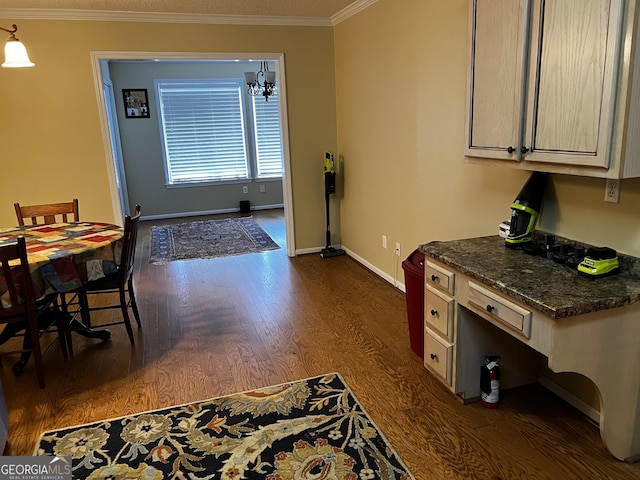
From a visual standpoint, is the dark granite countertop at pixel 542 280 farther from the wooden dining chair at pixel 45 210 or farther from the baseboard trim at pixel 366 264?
the wooden dining chair at pixel 45 210

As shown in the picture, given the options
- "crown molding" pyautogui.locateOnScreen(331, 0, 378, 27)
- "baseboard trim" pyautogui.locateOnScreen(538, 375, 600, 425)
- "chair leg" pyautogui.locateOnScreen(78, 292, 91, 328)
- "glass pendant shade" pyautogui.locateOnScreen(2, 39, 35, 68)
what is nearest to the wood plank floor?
"baseboard trim" pyautogui.locateOnScreen(538, 375, 600, 425)

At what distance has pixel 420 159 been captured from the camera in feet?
11.6

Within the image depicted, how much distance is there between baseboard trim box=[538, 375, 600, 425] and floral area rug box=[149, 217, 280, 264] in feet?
12.1

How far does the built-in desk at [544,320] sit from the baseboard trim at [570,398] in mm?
237

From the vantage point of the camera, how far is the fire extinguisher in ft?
7.64

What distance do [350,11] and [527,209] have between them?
2974 millimetres

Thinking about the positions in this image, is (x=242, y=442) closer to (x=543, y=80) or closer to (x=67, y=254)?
(x=67, y=254)

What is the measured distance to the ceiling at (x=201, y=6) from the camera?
389 centimetres

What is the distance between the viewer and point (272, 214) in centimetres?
793

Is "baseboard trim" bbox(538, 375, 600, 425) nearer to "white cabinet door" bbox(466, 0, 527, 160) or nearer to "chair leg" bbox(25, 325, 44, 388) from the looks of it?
"white cabinet door" bbox(466, 0, 527, 160)

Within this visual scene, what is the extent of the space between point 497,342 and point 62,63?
4223mm

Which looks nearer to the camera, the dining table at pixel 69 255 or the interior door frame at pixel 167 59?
the dining table at pixel 69 255

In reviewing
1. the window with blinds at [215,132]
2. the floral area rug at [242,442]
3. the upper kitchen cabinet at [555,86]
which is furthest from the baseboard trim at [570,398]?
the window with blinds at [215,132]

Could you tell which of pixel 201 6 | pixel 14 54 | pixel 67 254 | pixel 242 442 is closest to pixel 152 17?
pixel 201 6
